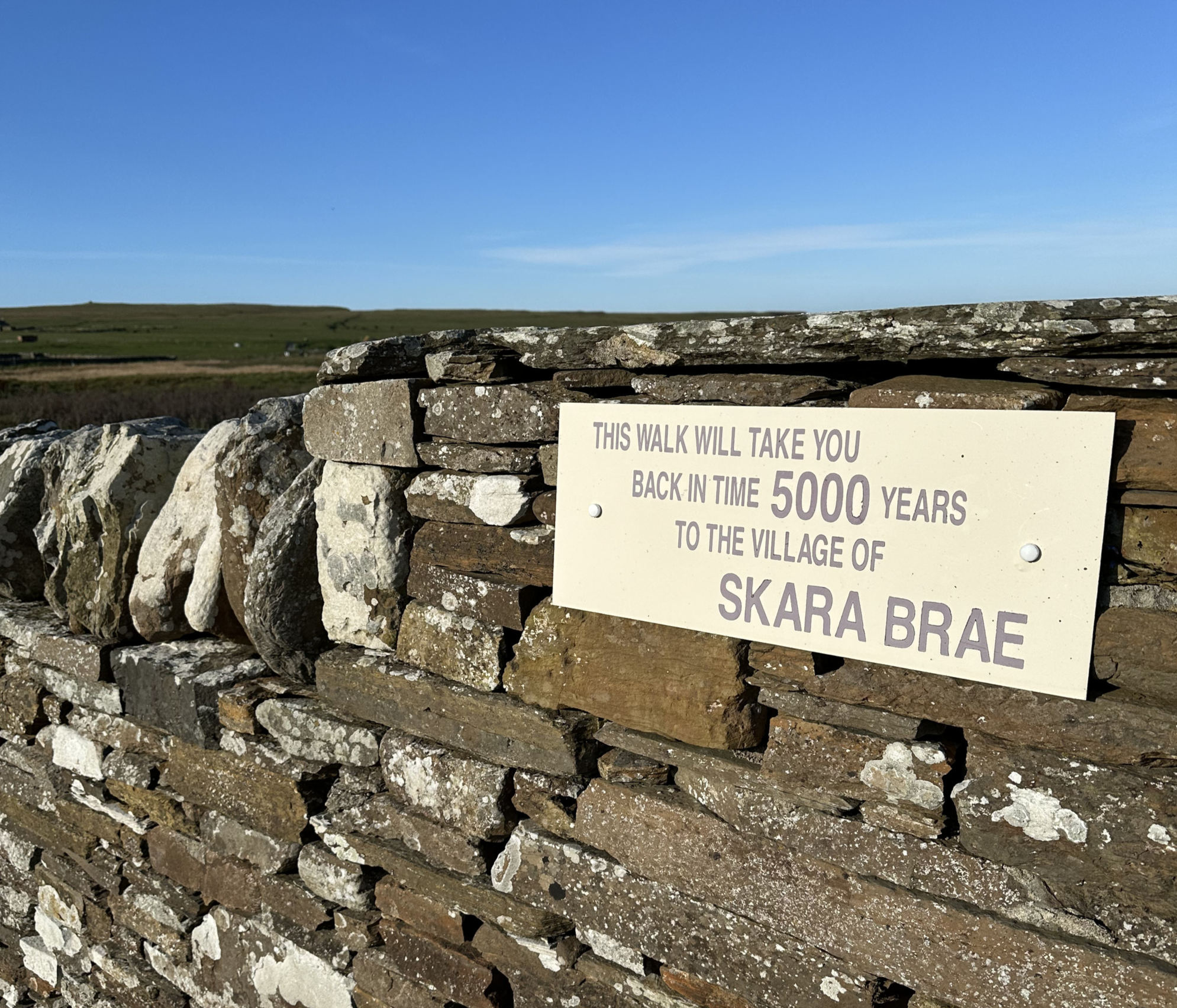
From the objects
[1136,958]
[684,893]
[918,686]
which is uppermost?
[918,686]

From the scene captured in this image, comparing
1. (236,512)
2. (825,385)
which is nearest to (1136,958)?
(825,385)

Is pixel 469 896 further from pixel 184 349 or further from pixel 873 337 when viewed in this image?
pixel 184 349

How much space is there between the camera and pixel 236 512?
336cm

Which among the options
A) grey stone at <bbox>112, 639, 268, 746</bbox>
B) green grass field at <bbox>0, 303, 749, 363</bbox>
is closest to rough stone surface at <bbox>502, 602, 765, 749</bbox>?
grey stone at <bbox>112, 639, 268, 746</bbox>

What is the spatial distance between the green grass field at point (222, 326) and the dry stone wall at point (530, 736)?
39.4 m

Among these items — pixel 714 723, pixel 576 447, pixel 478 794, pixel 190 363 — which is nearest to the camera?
pixel 714 723

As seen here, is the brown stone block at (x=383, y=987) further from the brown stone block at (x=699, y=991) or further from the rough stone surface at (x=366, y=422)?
the rough stone surface at (x=366, y=422)

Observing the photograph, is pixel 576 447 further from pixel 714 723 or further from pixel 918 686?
pixel 918 686

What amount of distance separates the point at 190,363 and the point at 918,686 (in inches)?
2043

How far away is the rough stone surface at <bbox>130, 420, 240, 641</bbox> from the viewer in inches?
141

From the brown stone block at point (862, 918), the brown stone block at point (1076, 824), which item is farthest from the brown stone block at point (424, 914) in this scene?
the brown stone block at point (1076, 824)

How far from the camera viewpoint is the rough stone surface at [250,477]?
335 centimetres

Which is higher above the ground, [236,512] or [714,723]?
[236,512]

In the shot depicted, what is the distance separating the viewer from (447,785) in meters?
2.83
